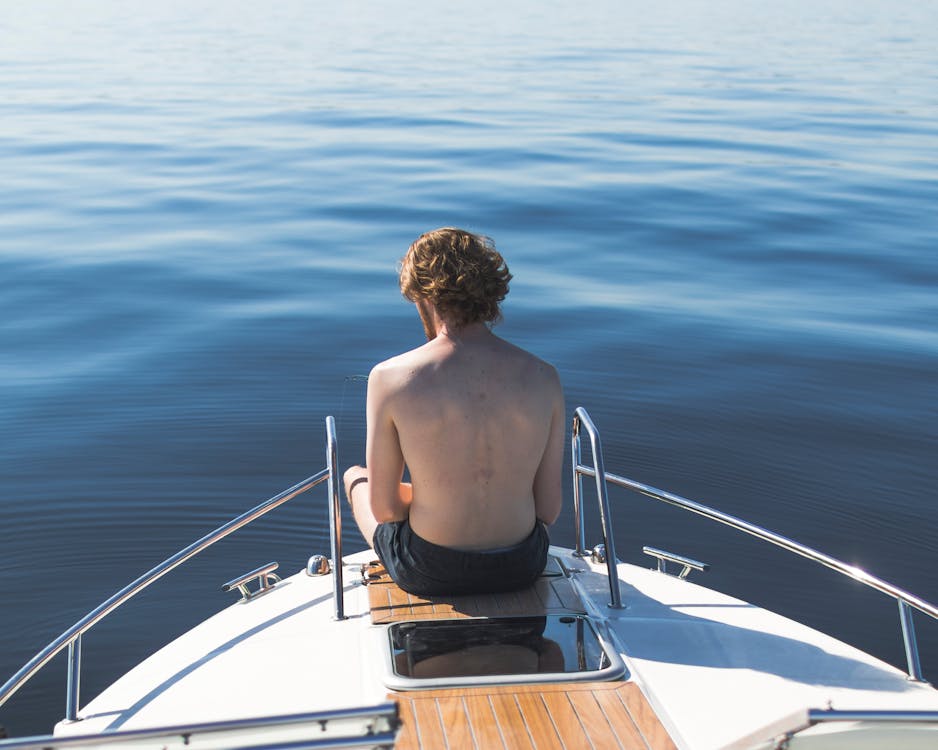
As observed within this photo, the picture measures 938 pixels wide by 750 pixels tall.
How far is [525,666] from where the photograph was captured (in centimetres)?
300

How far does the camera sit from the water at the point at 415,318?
561 cm

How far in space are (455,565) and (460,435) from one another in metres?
0.45

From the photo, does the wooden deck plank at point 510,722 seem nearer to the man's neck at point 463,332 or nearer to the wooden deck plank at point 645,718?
the wooden deck plank at point 645,718

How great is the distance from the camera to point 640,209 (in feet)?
41.1

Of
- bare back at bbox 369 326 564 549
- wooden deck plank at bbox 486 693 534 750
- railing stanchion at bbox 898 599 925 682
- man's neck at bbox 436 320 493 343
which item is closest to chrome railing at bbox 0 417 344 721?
bare back at bbox 369 326 564 549

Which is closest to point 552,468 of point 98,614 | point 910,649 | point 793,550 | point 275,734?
point 793,550

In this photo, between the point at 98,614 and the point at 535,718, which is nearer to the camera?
the point at 535,718

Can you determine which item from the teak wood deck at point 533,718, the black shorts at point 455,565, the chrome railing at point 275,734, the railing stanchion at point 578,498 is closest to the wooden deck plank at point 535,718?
the teak wood deck at point 533,718

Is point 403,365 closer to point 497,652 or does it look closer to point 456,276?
point 456,276

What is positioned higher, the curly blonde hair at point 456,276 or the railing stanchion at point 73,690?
the curly blonde hair at point 456,276

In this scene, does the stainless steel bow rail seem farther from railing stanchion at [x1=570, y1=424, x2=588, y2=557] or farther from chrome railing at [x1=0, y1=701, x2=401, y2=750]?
chrome railing at [x1=0, y1=701, x2=401, y2=750]

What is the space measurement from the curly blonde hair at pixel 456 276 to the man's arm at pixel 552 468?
0.31 m

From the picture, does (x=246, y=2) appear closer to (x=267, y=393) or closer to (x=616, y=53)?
(x=616, y=53)

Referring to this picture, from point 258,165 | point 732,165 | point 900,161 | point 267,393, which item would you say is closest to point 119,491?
point 267,393
